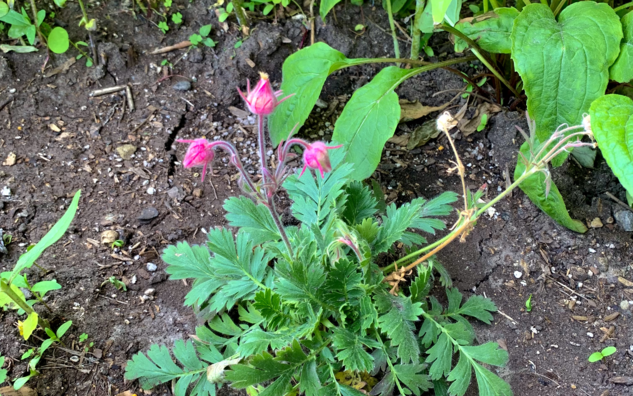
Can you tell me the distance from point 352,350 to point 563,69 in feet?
4.16

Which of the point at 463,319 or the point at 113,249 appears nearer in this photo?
the point at 463,319

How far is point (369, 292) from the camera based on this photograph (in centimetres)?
158

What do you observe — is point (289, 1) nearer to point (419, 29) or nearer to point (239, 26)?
point (239, 26)

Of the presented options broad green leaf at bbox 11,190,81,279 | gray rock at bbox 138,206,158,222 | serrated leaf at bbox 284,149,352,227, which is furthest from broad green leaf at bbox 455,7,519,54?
broad green leaf at bbox 11,190,81,279

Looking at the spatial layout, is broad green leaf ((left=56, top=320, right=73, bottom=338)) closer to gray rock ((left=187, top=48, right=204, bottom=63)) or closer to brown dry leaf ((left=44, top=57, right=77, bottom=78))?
brown dry leaf ((left=44, top=57, right=77, bottom=78))

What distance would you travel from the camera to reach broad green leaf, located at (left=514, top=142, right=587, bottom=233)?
196 centimetres

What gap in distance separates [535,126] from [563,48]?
0.30 m

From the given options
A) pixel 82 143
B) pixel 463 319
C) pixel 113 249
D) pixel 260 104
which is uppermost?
pixel 260 104

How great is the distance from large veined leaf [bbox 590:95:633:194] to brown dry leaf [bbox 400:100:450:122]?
96 cm

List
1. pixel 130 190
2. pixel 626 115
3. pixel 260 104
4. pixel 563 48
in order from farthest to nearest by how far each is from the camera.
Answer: pixel 130 190, pixel 563 48, pixel 626 115, pixel 260 104

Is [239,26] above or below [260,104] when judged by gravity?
below

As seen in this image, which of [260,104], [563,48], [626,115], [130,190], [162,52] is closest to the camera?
[260,104]

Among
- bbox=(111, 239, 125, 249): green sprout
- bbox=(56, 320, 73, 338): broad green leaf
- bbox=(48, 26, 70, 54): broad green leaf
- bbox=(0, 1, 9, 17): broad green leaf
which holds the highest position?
bbox=(0, 1, 9, 17): broad green leaf

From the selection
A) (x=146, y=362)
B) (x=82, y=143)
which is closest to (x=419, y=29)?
(x=82, y=143)
